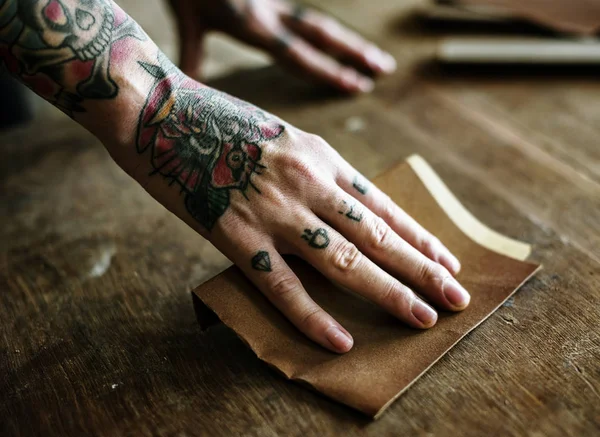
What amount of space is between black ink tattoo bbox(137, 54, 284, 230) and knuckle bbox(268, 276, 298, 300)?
0.13 meters

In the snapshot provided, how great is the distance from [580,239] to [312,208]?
18.7 inches

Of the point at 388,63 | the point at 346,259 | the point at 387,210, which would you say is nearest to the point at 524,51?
the point at 388,63

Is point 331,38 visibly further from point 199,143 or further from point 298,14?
point 199,143

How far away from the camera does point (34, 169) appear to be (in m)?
1.26

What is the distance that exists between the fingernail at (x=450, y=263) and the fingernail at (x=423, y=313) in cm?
10

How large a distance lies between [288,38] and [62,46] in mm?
763

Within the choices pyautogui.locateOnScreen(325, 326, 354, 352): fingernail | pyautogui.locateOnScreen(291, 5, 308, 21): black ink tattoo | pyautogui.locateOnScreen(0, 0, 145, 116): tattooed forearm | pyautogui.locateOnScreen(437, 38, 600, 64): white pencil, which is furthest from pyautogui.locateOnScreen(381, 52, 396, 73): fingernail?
pyautogui.locateOnScreen(325, 326, 354, 352): fingernail

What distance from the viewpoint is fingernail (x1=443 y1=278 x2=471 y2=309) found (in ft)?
2.66

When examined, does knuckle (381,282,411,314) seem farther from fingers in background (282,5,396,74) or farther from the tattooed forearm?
fingers in background (282,5,396,74)

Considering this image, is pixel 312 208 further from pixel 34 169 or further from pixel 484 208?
pixel 34 169

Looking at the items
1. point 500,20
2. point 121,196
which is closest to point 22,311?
point 121,196

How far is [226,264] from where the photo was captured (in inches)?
38.9

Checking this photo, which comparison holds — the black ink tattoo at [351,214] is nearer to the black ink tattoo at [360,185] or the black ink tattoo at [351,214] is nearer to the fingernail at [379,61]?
the black ink tattoo at [360,185]

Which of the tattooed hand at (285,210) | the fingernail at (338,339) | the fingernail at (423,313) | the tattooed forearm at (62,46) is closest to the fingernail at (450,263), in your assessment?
the tattooed hand at (285,210)
